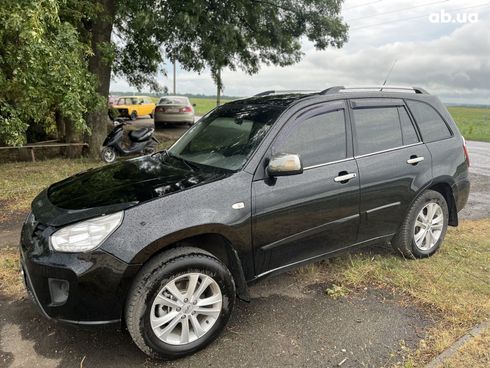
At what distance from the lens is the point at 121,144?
11.0 metres

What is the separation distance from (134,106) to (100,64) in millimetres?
21209

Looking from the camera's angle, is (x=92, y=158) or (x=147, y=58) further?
(x=147, y=58)

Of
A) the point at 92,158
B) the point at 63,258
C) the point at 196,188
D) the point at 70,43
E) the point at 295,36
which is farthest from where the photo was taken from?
the point at 295,36

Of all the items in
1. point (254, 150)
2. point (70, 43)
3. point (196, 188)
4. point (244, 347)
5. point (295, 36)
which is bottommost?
point (244, 347)

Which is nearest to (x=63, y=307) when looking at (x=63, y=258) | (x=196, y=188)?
(x=63, y=258)

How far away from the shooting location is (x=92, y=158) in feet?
35.9

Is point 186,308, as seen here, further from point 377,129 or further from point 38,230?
point 377,129

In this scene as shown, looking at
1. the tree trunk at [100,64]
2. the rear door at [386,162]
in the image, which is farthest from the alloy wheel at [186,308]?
the tree trunk at [100,64]

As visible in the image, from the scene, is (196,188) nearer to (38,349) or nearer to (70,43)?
(38,349)

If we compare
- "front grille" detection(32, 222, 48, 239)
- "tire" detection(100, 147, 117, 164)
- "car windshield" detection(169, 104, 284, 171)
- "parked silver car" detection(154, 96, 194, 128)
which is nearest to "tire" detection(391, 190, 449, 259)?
"car windshield" detection(169, 104, 284, 171)

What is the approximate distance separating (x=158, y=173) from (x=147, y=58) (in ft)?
34.1

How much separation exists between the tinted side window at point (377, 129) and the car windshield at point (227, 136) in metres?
0.84

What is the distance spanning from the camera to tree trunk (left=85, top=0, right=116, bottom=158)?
970cm

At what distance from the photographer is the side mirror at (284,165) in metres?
2.96
